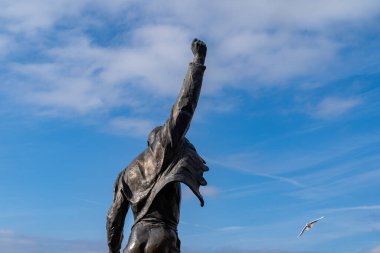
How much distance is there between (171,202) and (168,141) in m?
0.82

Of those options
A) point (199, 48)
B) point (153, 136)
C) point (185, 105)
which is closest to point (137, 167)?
point (153, 136)

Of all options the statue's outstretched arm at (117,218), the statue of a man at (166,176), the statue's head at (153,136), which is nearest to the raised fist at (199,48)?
the statue of a man at (166,176)

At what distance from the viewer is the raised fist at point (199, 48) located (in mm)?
Result: 10586

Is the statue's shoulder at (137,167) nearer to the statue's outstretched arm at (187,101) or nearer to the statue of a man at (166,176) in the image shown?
the statue of a man at (166,176)

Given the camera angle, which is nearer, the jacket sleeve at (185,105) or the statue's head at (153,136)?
the jacket sleeve at (185,105)

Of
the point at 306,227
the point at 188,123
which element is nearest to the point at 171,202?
the point at 188,123

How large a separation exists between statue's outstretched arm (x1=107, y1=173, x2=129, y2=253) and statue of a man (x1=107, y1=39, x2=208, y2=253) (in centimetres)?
21

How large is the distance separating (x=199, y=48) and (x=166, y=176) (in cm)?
178

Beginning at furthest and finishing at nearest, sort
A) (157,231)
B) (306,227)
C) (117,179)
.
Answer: (306,227)
(117,179)
(157,231)

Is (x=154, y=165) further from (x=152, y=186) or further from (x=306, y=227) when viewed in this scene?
(x=306, y=227)


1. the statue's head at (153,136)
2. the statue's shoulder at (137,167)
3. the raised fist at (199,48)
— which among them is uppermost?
the raised fist at (199,48)

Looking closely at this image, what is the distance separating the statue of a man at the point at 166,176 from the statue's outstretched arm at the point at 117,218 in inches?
8.4

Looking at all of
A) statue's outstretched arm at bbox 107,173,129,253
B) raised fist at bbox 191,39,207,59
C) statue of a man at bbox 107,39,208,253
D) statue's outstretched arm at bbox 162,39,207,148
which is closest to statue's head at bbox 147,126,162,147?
statue of a man at bbox 107,39,208,253

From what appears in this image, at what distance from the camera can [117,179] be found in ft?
37.3
